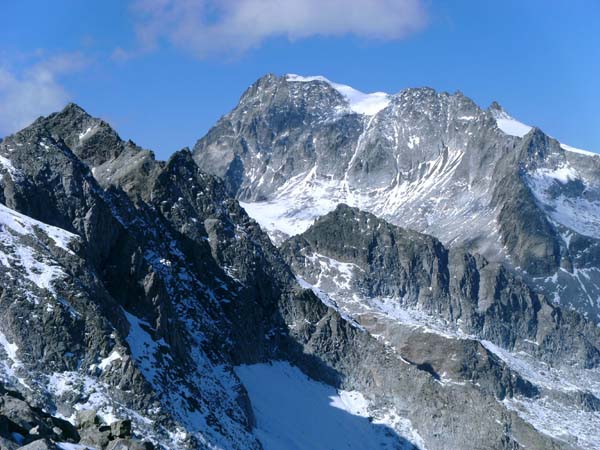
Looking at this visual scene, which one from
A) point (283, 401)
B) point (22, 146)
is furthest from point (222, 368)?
point (22, 146)

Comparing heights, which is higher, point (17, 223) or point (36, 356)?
point (17, 223)

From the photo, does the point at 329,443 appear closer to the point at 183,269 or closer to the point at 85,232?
the point at 183,269

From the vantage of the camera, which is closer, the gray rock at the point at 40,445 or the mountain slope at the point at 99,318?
the gray rock at the point at 40,445

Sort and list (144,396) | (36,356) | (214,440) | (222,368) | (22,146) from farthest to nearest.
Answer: (222,368)
(22,146)
(214,440)
(144,396)
(36,356)

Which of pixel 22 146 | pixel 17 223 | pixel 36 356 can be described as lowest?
pixel 36 356

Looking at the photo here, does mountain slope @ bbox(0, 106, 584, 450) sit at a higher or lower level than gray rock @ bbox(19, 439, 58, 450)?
higher

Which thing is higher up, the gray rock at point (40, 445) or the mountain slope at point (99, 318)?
the mountain slope at point (99, 318)

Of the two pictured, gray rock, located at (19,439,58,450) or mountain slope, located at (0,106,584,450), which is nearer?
gray rock, located at (19,439,58,450)

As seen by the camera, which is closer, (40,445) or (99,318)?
(40,445)

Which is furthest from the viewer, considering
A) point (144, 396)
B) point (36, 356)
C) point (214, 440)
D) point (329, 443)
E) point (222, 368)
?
point (329, 443)

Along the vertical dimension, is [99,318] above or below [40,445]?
above

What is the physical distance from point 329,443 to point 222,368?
1058 inches

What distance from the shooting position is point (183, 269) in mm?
195875

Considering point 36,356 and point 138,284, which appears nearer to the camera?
point 36,356
